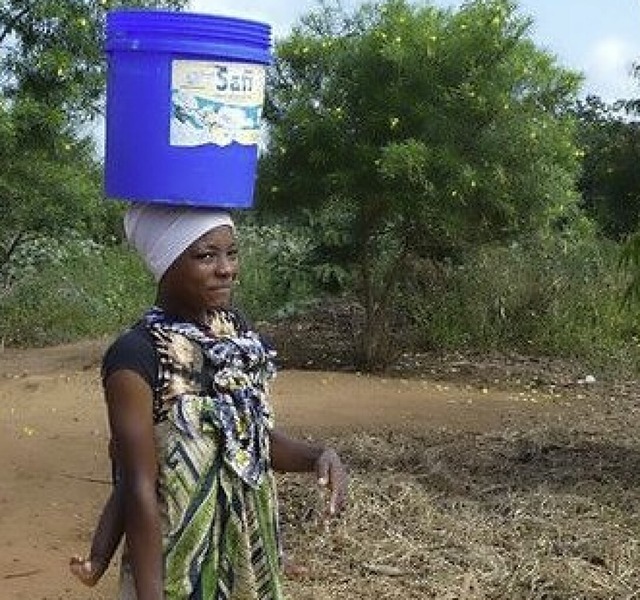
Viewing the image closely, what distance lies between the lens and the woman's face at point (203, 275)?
246cm

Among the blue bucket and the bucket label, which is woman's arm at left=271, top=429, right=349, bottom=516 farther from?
the bucket label

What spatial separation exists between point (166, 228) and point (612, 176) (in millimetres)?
17016

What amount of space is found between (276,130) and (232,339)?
8051 millimetres

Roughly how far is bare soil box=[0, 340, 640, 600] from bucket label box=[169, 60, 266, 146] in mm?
2246

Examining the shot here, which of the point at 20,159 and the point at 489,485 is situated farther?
the point at 20,159

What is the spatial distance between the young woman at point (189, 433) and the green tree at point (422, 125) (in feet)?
23.9

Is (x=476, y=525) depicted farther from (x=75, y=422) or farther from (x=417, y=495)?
(x=75, y=422)

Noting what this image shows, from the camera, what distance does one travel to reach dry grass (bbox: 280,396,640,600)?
443 centimetres

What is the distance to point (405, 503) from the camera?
17.2 ft

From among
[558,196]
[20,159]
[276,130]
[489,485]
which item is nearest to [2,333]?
[20,159]

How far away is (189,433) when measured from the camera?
2445mm

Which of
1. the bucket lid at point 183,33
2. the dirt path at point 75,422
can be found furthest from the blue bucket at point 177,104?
the dirt path at point 75,422

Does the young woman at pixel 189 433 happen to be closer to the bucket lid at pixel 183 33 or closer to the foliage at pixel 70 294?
the bucket lid at pixel 183 33

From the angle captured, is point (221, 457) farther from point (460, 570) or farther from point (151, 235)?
point (460, 570)
